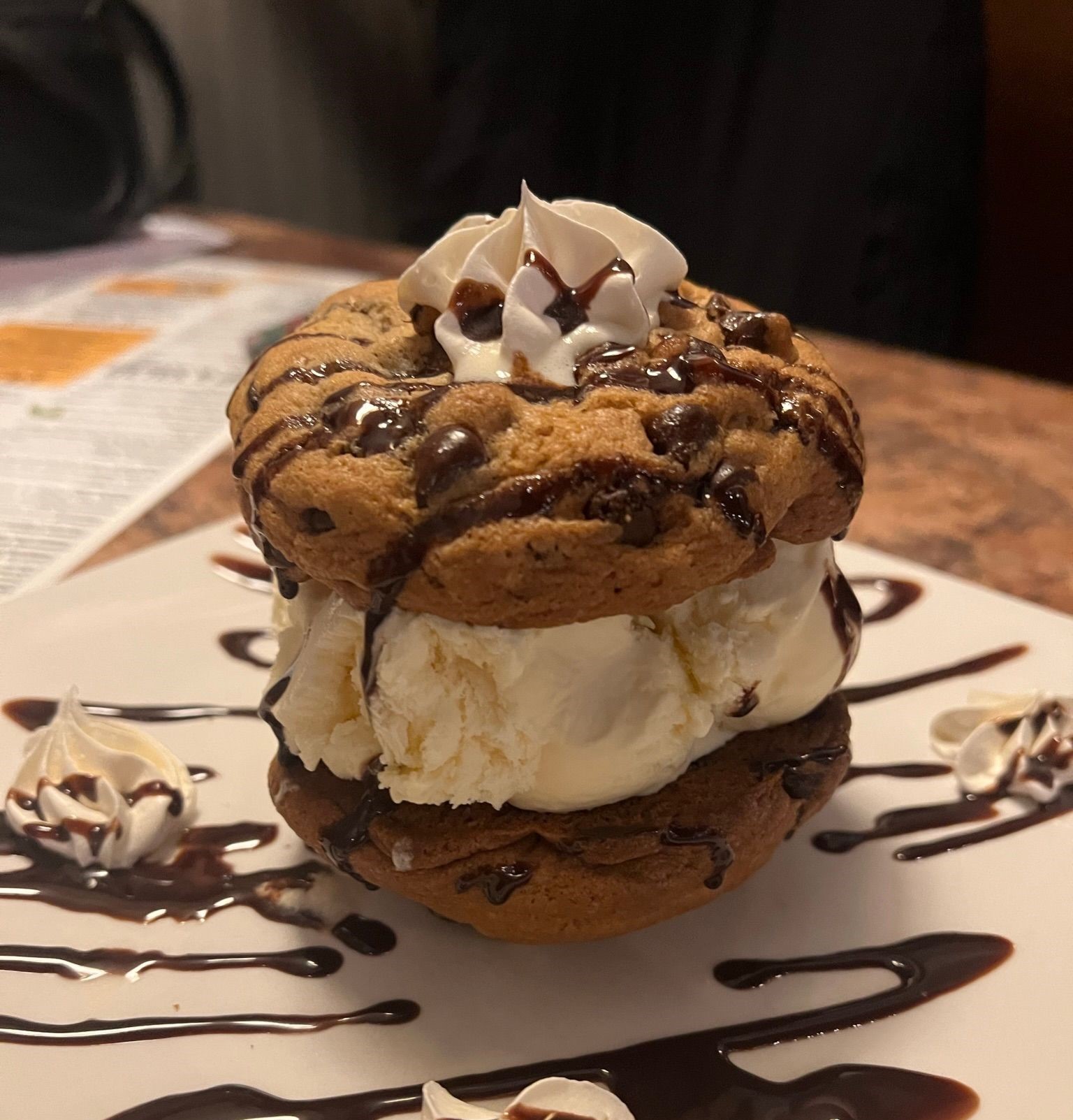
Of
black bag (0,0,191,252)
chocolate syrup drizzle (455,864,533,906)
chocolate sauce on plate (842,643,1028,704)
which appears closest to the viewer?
chocolate syrup drizzle (455,864,533,906)

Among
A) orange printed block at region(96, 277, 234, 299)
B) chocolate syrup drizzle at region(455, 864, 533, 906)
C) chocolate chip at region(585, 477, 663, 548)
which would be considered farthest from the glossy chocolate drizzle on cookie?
orange printed block at region(96, 277, 234, 299)

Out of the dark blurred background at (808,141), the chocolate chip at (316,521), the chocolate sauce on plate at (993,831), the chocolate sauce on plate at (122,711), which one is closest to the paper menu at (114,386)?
the chocolate sauce on plate at (122,711)

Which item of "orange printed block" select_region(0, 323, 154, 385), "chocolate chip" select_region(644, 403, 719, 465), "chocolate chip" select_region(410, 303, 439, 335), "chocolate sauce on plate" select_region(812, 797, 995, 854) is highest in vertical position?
"chocolate chip" select_region(410, 303, 439, 335)

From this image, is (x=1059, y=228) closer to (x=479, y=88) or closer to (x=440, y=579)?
(x=479, y=88)

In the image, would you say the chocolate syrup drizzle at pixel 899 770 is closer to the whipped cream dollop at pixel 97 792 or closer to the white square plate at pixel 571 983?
the white square plate at pixel 571 983

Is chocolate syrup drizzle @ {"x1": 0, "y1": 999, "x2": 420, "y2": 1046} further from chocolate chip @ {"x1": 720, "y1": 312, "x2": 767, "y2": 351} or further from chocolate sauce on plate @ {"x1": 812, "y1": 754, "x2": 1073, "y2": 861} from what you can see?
chocolate chip @ {"x1": 720, "y1": 312, "x2": 767, "y2": 351}

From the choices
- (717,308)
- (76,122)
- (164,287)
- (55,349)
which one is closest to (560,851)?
(717,308)
